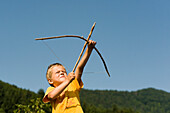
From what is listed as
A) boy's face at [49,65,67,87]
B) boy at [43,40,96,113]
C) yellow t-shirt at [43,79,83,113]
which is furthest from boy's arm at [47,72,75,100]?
boy's face at [49,65,67,87]

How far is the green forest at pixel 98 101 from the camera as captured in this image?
8.62 metres

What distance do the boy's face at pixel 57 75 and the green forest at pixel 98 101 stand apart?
4451 mm

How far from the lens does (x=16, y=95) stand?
14641 millimetres

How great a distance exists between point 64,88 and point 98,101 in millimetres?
38890

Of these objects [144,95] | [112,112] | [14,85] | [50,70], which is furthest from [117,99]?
[50,70]

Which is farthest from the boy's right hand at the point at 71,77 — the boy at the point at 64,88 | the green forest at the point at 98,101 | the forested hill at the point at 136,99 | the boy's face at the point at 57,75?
the forested hill at the point at 136,99

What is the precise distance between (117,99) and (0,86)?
122ft

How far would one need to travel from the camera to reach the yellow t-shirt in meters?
2.92

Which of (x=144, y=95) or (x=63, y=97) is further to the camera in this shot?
Result: (x=144, y=95)

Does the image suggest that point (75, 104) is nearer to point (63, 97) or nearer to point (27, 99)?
point (63, 97)

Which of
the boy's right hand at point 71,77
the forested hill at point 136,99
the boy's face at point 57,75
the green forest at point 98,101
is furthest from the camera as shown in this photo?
the forested hill at point 136,99

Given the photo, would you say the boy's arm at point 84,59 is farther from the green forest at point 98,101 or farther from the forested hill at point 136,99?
the forested hill at point 136,99

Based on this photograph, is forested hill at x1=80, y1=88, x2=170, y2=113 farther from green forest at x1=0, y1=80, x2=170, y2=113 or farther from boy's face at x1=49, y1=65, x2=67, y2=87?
boy's face at x1=49, y1=65, x2=67, y2=87

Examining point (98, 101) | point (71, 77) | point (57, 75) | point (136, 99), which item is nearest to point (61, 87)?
point (71, 77)
